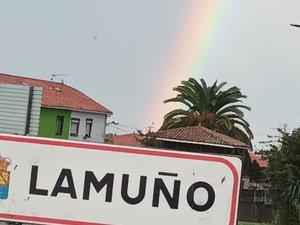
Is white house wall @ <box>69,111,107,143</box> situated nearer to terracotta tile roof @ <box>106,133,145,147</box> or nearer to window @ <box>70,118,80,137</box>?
window @ <box>70,118,80,137</box>

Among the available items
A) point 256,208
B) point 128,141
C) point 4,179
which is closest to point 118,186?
point 4,179

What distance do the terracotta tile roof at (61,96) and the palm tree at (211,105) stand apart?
37.8ft

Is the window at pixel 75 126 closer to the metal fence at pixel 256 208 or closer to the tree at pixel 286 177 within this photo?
the metal fence at pixel 256 208

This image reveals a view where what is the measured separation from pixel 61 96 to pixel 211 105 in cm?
1699

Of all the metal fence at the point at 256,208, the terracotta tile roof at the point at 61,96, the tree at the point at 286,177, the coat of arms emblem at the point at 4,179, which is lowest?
the metal fence at the point at 256,208

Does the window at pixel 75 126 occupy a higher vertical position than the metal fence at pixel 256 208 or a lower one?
higher

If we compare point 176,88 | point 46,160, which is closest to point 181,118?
point 176,88

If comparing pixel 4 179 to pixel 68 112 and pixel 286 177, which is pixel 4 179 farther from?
pixel 68 112

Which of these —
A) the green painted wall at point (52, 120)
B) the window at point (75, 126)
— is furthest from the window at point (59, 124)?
the window at point (75, 126)

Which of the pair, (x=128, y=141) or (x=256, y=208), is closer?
(x=256, y=208)

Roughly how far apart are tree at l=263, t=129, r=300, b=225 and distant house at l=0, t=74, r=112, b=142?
33.8 meters

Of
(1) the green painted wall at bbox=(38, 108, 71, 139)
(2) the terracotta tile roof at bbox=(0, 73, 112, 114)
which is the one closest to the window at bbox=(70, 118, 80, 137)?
(1) the green painted wall at bbox=(38, 108, 71, 139)

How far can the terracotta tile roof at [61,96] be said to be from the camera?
60.6 meters

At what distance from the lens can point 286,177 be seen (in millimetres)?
25094
